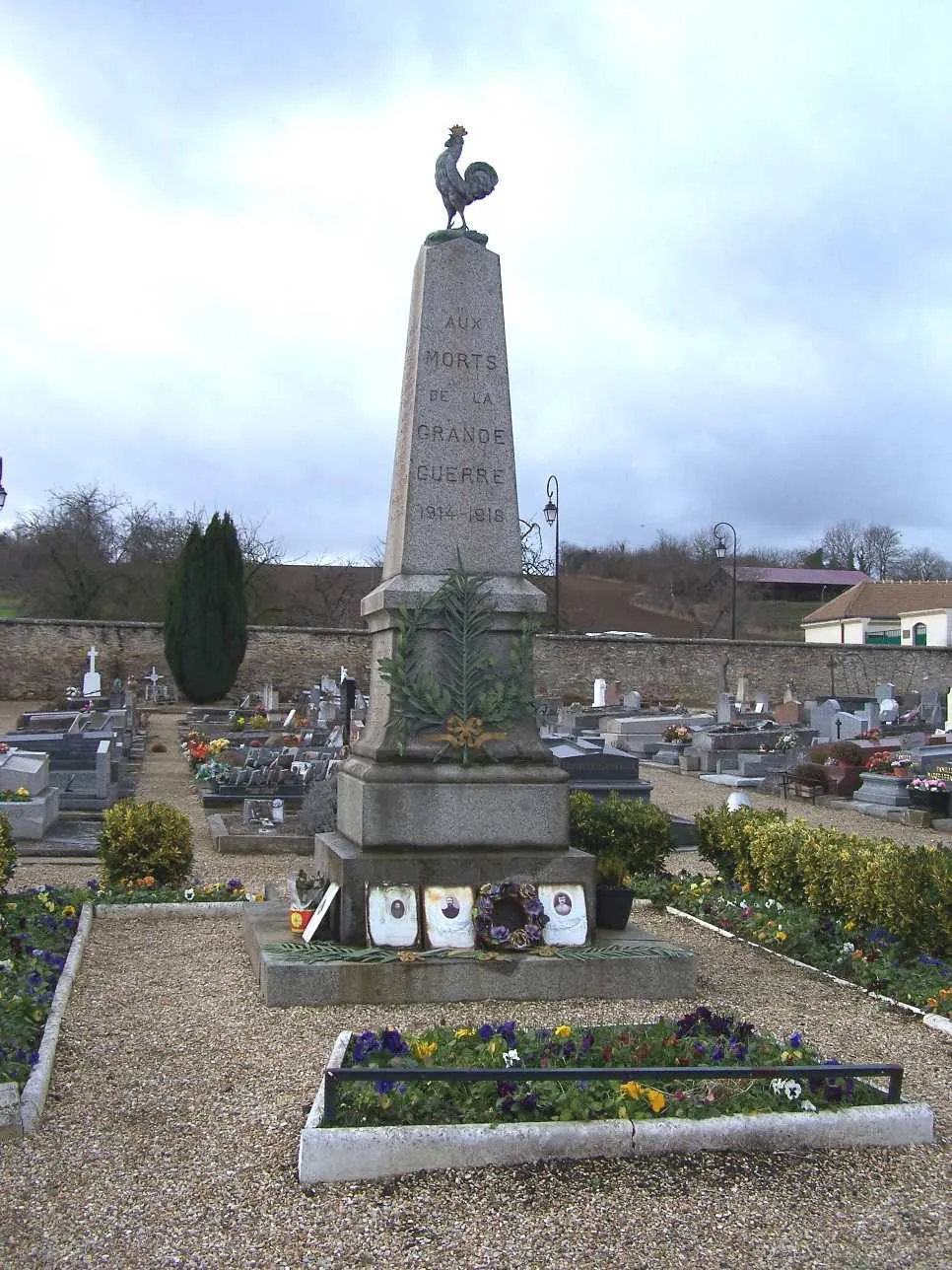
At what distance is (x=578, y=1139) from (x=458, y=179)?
17.6ft

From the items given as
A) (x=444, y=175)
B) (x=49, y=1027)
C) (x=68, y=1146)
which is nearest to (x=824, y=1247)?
(x=68, y=1146)

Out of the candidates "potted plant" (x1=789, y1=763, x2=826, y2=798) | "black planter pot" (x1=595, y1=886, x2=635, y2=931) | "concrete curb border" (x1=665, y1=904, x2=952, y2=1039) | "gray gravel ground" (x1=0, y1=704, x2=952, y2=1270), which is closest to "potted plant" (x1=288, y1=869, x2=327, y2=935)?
"gray gravel ground" (x1=0, y1=704, x2=952, y2=1270)

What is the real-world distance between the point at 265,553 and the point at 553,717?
22186 millimetres

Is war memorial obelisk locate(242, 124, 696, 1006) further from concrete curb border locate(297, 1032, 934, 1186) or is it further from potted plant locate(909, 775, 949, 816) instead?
potted plant locate(909, 775, 949, 816)

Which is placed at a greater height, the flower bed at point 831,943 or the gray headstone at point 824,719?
the gray headstone at point 824,719

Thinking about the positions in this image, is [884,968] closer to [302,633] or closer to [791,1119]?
[791,1119]

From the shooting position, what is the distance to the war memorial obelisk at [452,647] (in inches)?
238

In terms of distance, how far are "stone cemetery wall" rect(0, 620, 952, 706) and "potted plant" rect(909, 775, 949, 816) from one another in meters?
19.0

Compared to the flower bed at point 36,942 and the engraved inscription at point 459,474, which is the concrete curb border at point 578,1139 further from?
the engraved inscription at point 459,474

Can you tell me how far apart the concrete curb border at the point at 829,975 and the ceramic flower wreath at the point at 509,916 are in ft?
5.71

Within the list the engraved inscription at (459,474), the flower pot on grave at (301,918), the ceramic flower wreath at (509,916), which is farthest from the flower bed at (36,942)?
the engraved inscription at (459,474)

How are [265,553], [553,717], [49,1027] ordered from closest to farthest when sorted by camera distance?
[49,1027], [553,717], [265,553]

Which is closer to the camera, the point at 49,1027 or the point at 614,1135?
the point at 614,1135

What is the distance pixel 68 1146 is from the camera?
3865 mm
